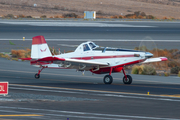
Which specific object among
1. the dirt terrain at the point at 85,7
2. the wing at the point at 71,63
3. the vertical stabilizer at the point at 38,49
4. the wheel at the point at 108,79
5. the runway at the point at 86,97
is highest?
the dirt terrain at the point at 85,7

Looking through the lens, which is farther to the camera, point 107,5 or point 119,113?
point 107,5

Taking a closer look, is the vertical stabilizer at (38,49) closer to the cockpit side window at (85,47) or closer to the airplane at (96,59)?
the airplane at (96,59)

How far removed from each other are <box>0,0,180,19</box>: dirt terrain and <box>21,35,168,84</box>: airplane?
106 m

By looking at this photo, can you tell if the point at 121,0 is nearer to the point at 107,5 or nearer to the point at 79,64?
the point at 107,5

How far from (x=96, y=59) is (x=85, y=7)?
398 ft

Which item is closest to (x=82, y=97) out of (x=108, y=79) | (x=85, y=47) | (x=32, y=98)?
(x=32, y=98)

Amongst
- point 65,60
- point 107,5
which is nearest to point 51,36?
point 65,60

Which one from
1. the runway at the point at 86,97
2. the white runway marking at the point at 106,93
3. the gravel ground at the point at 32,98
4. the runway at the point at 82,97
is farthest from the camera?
the white runway marking at the point at 106,93

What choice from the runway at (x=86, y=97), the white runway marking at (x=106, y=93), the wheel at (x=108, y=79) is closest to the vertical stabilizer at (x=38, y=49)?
the runway at (x=86, y=97)

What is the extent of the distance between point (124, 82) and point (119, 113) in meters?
9.09

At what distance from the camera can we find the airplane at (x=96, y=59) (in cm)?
2288

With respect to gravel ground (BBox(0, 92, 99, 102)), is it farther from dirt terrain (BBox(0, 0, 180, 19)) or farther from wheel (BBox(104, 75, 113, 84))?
dirt terrain (BBox(0, 0, 180, 19))

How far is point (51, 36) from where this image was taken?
195 ft

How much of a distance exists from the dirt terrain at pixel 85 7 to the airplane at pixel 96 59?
347ft
